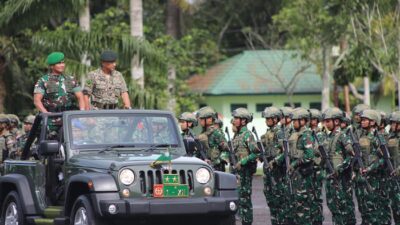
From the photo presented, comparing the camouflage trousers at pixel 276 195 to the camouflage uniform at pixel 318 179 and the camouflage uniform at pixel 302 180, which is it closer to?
the camouflage uniform at pixel 302 180

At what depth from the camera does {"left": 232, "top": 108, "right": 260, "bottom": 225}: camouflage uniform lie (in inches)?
666

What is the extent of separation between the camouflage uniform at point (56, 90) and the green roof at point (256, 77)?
32.8 meters

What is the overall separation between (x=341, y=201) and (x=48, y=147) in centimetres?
460

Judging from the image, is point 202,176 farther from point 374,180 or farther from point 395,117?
point 395,117

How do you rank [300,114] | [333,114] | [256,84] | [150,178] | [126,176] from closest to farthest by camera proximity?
1. [126,176]
2. [150,178]
3. [333,114]
4. [300,114]
5. [256,84]

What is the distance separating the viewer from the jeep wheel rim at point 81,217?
12.7 meters

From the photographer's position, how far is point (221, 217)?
12.9 metres

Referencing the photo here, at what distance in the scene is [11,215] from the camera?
48.2ft

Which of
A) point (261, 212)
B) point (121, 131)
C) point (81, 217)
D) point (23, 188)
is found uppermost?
point (121, 131)

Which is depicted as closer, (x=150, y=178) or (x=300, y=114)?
(x=150, y=178)

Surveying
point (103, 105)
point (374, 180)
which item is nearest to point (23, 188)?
point (103, 105)

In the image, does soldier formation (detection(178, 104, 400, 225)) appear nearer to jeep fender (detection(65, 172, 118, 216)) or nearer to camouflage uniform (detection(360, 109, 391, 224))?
camouflage uniform (detection(360, 109, 391, 224))

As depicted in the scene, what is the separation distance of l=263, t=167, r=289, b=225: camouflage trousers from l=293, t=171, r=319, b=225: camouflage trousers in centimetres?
36

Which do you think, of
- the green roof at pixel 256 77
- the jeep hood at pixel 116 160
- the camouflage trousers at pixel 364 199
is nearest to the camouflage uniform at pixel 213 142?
the camouflage trousers at pixel 364 199
